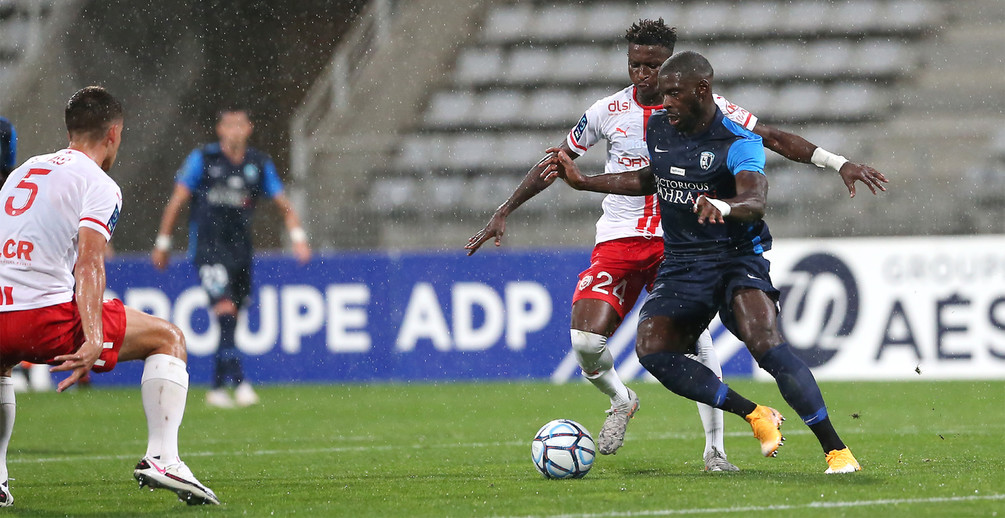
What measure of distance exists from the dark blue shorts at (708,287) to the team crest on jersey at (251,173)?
582 cm

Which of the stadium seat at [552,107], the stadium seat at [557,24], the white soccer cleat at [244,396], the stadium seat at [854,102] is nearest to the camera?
the white soccer cleat at [244,396]

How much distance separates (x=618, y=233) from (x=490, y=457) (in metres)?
1.34

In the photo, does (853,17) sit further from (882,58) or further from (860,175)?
(860,175)

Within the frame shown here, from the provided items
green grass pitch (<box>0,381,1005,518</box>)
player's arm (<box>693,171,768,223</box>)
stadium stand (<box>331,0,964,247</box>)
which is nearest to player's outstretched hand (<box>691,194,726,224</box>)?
player's arm (<box>693,171,768,223</box>)

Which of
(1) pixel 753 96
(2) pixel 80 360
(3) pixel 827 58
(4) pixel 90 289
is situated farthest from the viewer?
(3) pixel 827 58

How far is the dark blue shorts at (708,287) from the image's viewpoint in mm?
5457

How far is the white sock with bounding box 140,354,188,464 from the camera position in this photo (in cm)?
483

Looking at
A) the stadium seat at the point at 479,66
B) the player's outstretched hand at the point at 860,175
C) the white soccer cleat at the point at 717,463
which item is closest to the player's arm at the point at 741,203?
the player's outstretched hand at the point at 860,175

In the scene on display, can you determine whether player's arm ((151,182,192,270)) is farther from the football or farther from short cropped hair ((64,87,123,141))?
the football

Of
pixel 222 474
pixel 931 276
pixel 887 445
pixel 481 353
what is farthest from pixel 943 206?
pixel 222 474

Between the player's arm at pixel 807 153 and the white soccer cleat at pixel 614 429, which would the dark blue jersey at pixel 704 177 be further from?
the white soccer cleat at pixel 614 429

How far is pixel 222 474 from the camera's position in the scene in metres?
6.18

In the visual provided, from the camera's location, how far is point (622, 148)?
6.48 meters

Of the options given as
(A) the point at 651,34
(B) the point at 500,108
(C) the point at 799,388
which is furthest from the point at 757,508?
(B) the point at 500,108
